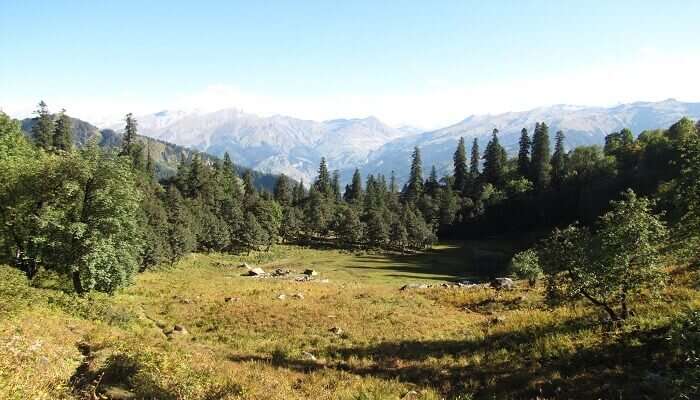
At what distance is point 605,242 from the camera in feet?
56.9

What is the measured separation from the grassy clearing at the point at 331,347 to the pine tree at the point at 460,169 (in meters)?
117

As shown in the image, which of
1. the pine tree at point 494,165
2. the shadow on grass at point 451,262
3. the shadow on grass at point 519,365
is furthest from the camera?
the pine tree at point 494,165

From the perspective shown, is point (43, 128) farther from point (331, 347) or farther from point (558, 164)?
point (558, 164)

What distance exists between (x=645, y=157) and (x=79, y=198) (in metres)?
114

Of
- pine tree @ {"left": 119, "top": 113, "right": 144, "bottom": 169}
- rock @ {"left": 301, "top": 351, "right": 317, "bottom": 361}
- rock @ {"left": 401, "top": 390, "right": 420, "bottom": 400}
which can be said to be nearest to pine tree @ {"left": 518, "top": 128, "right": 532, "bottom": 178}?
pine tree @ {"left": 119, "top": 113, "right": 144, "bottom": 169}

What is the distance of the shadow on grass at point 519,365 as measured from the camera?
524 inches

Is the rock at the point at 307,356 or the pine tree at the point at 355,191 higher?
the pine tree at the point at 355,191

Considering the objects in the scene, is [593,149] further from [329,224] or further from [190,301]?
[190,301]

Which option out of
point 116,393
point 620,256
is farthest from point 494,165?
point 116,393

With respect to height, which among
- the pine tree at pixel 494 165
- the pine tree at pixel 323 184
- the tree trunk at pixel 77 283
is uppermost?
the pine tree at pixel 494 165

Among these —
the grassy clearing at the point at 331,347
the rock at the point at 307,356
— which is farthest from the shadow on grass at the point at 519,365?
the rock at the point at 307,356

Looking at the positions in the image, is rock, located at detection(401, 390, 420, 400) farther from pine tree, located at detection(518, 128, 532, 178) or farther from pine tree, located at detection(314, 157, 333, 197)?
pine tree, located at detection(314, 157, 333, 197)

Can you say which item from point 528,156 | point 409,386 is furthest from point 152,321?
point 528,156

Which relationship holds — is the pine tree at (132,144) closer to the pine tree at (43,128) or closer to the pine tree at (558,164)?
the pine tree at (43,128)
